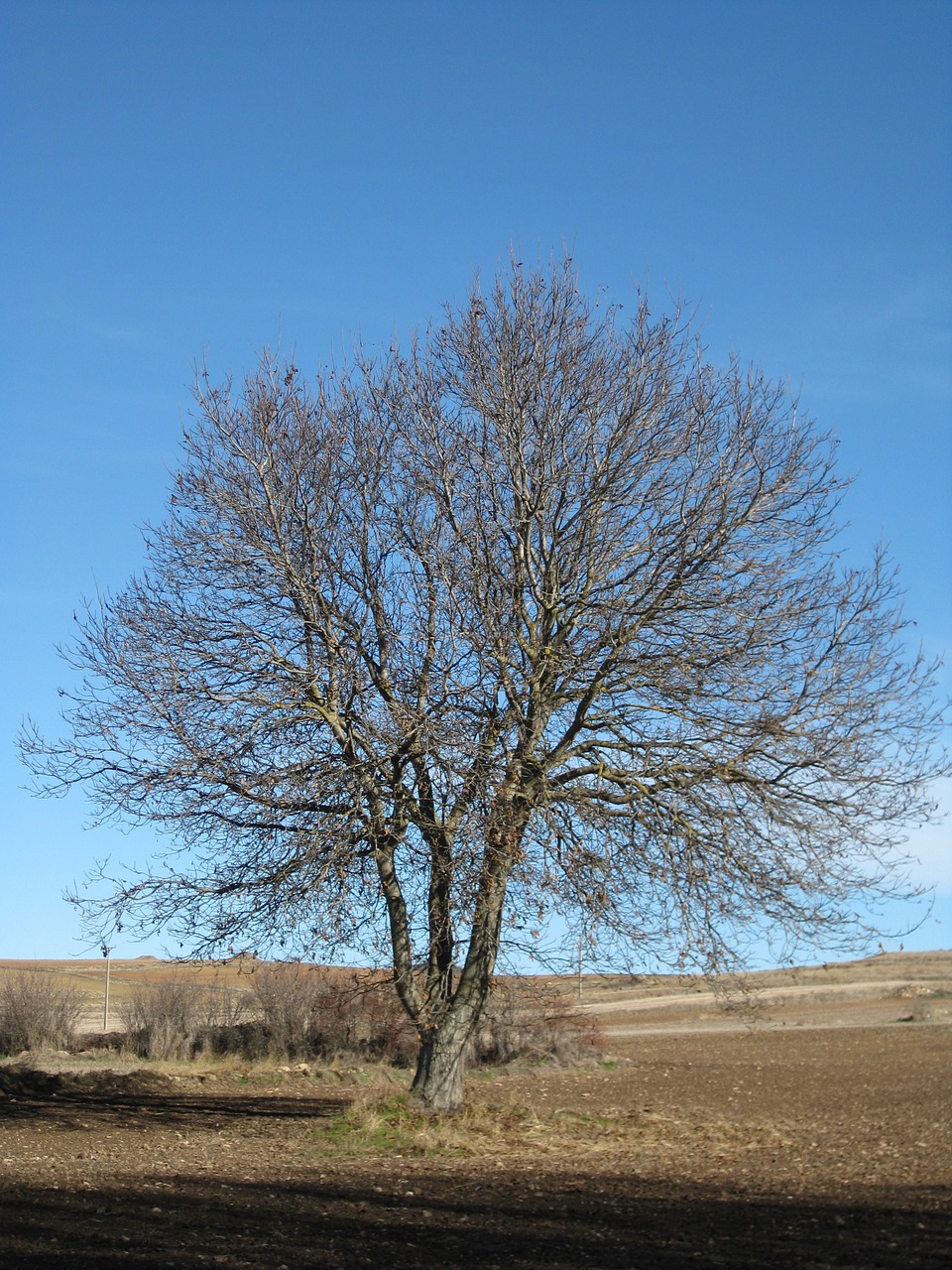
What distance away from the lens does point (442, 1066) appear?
12977mm

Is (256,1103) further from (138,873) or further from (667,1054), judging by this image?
(667,1054)

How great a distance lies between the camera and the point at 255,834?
41.9 feet

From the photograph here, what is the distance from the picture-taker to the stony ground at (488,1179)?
7.53 m

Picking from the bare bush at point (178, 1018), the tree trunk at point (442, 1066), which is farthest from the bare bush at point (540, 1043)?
the tree trunk at point (442, 1066)

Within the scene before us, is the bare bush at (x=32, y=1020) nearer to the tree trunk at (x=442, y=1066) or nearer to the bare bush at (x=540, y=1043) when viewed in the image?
the bare bush at (x=540, y=1043)

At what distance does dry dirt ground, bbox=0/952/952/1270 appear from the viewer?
757 cm

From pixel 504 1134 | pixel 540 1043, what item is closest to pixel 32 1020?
pixel 540 1043

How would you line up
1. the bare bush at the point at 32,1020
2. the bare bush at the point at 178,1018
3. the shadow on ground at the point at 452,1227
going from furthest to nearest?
the bare bush at the point at 32,1020 < the bare bush at the point at 178,1018 < the shadow on ground at the point at 452,1227

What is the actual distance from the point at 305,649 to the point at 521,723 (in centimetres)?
248

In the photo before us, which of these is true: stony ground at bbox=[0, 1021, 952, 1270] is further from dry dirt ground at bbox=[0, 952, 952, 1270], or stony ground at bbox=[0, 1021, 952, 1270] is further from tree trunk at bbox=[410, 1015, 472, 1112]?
tree trunk at bbox=[410, 1015, 472, 1112]

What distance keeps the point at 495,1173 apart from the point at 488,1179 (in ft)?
1.28

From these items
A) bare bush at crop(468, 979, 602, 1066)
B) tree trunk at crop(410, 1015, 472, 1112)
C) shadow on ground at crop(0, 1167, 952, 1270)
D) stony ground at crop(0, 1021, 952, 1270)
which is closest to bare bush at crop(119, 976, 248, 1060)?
stony ground at crop(0, 1021, 952, 1270)

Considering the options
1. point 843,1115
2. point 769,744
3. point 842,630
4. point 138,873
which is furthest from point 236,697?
point 843,1115

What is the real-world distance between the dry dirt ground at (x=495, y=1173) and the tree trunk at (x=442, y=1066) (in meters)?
0.40
